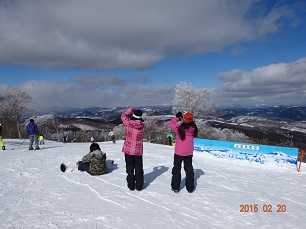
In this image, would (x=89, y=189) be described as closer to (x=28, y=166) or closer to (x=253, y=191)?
(x=28, y=166)

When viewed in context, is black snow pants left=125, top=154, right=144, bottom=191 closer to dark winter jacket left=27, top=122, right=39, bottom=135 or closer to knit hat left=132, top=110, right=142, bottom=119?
knit hat left=132, top=110, right=142, bottom=119

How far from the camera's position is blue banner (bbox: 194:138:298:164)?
11180 millimetres

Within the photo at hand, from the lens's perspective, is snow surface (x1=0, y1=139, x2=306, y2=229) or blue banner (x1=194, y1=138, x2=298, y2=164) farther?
blue banner (x1=194, y1=138, x2=298, y2=164)

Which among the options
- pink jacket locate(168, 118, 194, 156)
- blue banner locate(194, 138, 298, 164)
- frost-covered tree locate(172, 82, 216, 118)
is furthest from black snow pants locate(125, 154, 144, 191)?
frost-covered tree locate(172, 82, 216, 118)

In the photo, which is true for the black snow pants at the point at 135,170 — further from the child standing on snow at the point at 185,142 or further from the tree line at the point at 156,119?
the tree line at the point at 156,119

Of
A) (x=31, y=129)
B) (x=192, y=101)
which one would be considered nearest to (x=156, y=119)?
(x=192, y=101)

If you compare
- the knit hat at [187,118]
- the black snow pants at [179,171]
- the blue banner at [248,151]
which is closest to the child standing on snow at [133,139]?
the black snow pants at [179,171]

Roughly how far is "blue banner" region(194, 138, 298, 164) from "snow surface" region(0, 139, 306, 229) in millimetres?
2048

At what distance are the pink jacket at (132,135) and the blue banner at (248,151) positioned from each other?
802 cm

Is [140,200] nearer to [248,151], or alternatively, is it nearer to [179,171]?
[179,171]

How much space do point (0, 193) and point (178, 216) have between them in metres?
4.11

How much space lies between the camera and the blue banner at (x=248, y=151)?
36.7 feet
